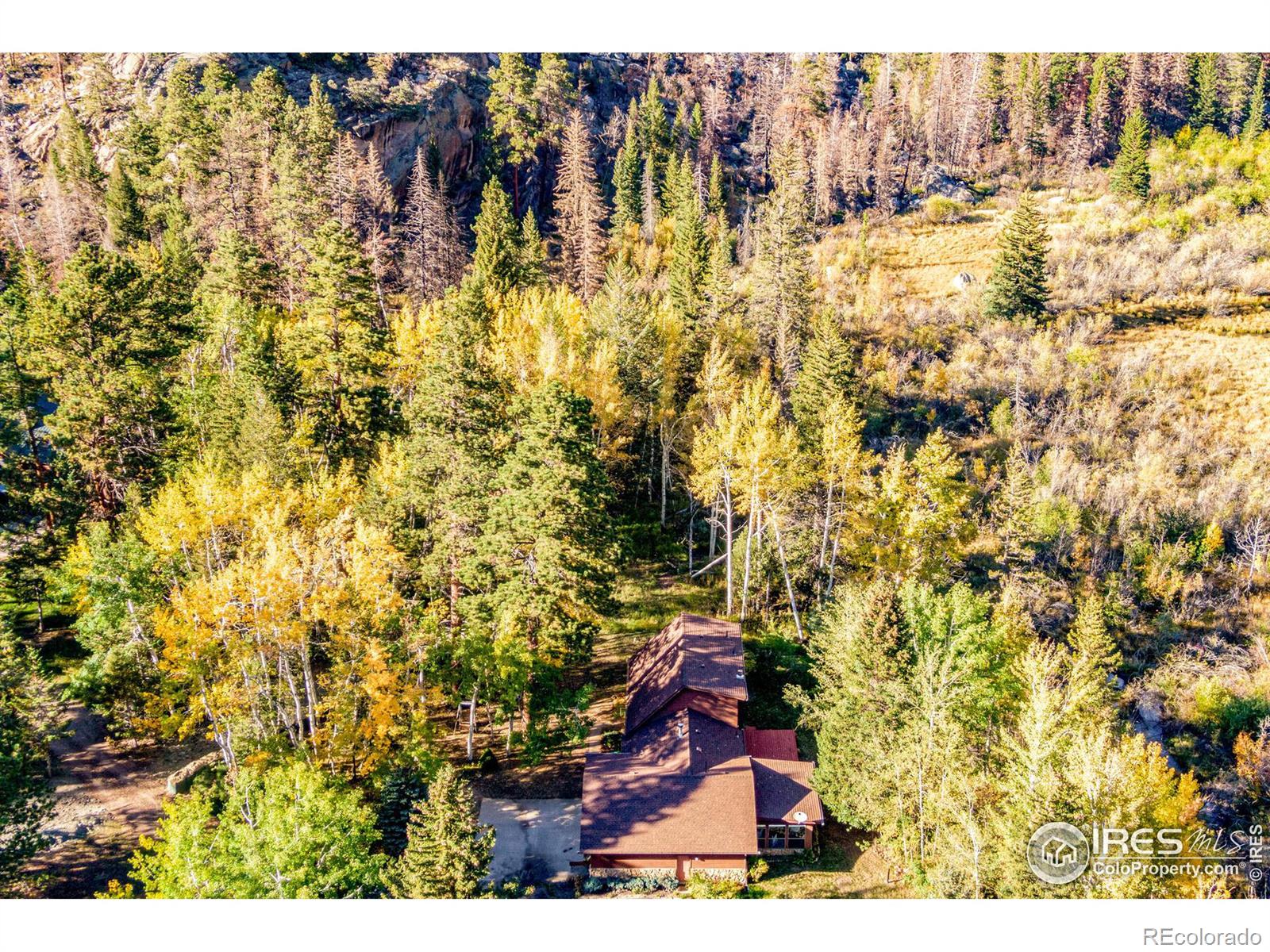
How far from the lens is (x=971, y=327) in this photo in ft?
173

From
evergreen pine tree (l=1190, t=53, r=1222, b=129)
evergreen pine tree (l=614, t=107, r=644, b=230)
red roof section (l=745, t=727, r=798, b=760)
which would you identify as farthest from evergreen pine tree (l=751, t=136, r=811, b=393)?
evergreen pine tree (l=1190, t=53, r=1222, b=129)

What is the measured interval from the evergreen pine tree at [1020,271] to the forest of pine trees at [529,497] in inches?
9.8

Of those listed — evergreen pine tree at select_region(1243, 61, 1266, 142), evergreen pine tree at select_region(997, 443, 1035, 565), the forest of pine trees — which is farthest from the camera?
evergreen pine tree at select_region(1243, 61, 1266, 142)

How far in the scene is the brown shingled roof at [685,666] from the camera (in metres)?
28.1

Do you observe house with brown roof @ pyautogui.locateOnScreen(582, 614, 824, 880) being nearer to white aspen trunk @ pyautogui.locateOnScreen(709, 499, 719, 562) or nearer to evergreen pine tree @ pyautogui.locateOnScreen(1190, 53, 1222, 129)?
white aspen trunk @ pyautogui.locateOnScreen(709, 499, 719, 562)

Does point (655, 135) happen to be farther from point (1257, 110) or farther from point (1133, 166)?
point (1257, 110)

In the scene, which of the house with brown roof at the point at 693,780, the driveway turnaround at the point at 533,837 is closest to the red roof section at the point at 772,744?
the house with brown roof at the point at 693,780

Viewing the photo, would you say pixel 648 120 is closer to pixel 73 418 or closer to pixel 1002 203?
pixel 1002 203

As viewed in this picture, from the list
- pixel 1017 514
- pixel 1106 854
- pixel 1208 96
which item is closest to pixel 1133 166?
pixel 1208 96

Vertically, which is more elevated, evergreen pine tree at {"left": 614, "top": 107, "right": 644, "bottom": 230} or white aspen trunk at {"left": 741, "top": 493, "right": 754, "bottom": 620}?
evergreen pine tree at {"left": 614, "top": 107, "right": 644, "bottom": 230}

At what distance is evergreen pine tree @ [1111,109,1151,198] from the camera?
66312mm

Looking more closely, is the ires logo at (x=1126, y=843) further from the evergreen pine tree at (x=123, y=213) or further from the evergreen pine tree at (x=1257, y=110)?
the evergreen pine tree at (x=1257, y=110)

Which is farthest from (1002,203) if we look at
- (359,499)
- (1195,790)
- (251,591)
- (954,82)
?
(251,591)

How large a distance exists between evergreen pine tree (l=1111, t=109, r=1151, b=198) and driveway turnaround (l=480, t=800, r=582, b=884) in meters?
69.8
